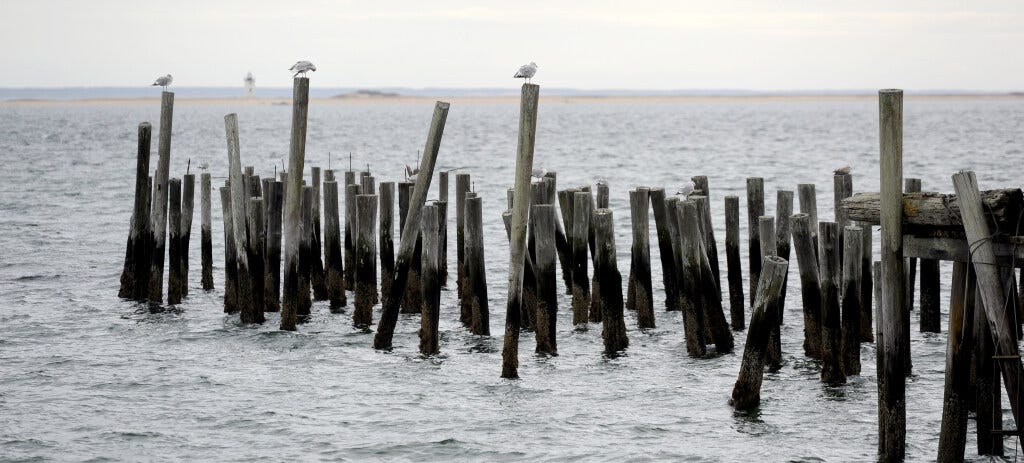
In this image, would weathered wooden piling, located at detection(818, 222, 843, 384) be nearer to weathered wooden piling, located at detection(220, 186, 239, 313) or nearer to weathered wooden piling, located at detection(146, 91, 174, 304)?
weathered wooden piling, located at detection(220, 186, 239, 313)

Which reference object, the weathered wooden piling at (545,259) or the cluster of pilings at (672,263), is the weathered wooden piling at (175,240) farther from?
the weathered wooden piling at (545,259)

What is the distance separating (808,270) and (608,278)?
2181 mm

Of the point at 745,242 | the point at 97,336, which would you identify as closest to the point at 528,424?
the point at 97,336

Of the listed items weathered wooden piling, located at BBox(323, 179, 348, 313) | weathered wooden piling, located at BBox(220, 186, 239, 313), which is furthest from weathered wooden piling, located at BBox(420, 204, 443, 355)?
weathered wooden piling, located at BBox(220, 186, 239, 313)

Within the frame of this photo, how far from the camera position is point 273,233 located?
14.7 metres

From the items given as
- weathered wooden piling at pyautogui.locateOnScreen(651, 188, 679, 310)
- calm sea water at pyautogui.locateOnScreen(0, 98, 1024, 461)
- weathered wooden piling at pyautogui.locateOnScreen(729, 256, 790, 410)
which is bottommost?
calm sea water at pyautogui.locateOnScreen(0, 98, 1024, 461)

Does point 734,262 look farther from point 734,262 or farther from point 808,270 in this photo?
point 808,270

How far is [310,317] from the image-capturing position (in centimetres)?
1524

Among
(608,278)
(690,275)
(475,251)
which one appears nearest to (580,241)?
(608,278)

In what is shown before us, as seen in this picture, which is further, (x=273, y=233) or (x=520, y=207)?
(x=273, y=233)

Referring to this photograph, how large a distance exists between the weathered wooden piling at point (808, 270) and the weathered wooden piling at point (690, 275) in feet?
3.68

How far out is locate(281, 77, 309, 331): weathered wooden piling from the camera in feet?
44.3

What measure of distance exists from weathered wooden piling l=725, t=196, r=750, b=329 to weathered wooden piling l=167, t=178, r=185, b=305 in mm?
7143

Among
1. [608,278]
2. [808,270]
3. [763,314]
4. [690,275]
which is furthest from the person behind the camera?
[608,278]
